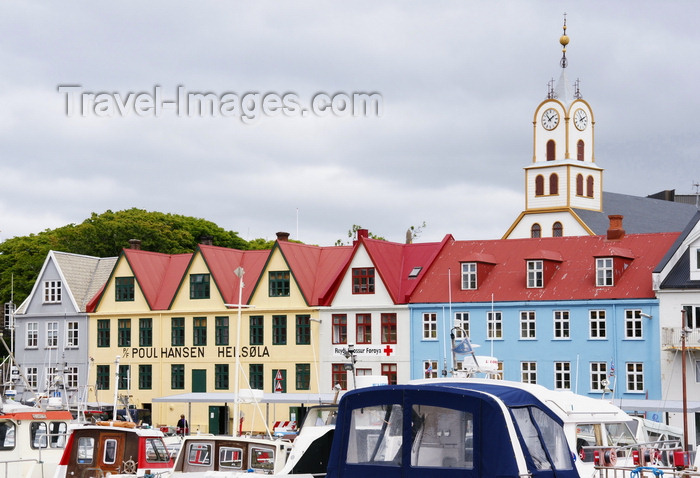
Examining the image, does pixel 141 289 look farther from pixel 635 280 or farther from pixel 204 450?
pixel 204 450

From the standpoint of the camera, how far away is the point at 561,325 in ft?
171

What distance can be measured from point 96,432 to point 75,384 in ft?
136

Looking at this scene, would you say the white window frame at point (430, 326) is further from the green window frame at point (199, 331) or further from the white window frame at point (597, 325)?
the green window frame at point (199, 331)

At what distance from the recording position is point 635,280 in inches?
1997

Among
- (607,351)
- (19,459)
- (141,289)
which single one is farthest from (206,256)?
(19,459)

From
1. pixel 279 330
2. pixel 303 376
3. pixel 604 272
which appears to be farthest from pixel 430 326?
pixel 604 272

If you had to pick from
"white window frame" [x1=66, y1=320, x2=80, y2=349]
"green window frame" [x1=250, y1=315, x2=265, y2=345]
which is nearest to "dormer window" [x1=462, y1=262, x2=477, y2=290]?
"green window frame" [x1=250, y1=315, x2=265, y2=345]

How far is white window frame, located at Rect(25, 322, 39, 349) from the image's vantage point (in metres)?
65.8

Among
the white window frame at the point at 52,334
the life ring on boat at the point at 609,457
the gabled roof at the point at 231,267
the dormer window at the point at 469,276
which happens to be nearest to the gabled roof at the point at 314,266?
the gabled roof at the point at 231,267

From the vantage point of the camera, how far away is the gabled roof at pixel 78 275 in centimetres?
6519

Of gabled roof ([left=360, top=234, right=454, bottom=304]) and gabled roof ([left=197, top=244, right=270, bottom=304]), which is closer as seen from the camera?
gabled roof ([left=360, top=234, right=454, bottom=304])

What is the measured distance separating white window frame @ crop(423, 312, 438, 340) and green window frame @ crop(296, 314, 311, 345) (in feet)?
19.9

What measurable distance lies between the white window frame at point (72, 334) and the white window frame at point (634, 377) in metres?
30.4

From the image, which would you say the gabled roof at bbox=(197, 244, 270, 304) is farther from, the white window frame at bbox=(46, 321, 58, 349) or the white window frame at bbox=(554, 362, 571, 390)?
the white window frame at bbox=(554, 362, 571, 390)
